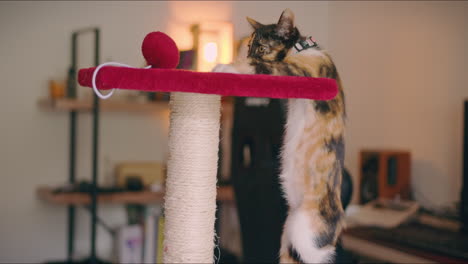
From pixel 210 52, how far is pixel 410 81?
92cm

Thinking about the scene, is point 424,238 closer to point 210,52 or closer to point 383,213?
point 383,213

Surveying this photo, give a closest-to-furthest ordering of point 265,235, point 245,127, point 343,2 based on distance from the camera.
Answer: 1. point 343,2
2. point 265,235
3. point 245,127

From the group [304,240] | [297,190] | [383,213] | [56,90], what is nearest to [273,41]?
[297,190]

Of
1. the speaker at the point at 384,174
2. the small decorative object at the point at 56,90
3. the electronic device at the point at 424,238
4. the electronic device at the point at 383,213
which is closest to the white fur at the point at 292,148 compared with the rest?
the electronic device at the point at 424,238

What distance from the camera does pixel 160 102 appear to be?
224cm

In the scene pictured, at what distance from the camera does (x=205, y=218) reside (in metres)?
0.90

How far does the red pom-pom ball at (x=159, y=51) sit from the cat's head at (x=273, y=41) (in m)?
0.20

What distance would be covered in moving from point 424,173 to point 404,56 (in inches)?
21.9

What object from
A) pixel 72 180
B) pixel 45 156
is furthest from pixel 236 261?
pixel 45 156

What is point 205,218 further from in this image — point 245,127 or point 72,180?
point 72,180

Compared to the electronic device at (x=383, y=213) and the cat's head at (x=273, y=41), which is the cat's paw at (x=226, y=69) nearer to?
the cat's head at (x=273, y=41)

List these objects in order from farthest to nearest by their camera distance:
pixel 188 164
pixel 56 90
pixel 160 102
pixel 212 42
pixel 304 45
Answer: pixel 160 102 < pixel 56 90 < pixel 212 42 < pixel 304 45 < pixel 188 164

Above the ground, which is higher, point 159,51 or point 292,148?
point 159,51

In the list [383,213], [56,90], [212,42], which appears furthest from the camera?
[56,90]
